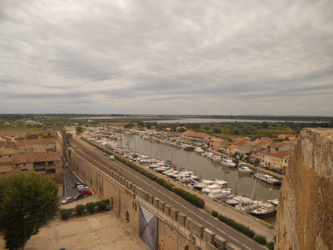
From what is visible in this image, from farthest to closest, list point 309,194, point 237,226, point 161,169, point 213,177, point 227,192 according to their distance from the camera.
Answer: point 161,169 < point 213,177 < point 227,192 < point 237,226 < point 309,194

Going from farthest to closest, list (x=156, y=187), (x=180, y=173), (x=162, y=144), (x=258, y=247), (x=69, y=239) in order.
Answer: (x=162, y=144) → (x=180, y=173) → (x=156, y=187) → (x=69, y=239) → (x=258, y=247)

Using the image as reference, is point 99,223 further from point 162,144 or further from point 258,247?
point 162,144

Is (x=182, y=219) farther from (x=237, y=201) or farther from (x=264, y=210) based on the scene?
(x=237, y=201)

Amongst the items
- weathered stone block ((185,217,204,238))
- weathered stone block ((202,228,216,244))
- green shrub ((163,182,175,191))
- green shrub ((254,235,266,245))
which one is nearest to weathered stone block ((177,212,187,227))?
weathered stone block ((185,217,204,238))

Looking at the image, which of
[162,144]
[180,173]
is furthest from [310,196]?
[162,144]

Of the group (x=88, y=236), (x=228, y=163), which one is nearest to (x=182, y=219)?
(x=88, y=236)

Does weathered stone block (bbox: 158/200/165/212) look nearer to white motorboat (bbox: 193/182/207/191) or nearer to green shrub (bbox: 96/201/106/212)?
green shrub (bbox: 96/201/106/212)

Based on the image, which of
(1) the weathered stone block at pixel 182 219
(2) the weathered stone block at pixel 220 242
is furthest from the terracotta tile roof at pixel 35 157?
(2) the weathered stone block at pixel 220 242
